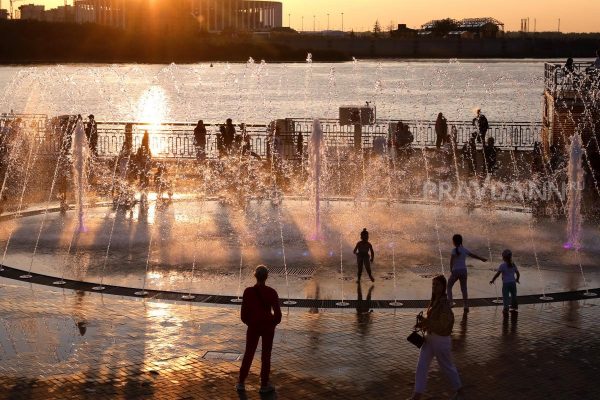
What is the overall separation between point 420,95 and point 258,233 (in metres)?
138

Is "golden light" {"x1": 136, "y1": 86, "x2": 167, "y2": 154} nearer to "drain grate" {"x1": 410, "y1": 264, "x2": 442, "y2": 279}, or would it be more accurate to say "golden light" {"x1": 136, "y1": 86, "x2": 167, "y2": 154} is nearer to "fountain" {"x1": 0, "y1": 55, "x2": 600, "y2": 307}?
"fountain" {"x1": 0, "y1": 55, "x2": 600, "y2": 307}

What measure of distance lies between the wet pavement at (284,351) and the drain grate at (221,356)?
3 cm

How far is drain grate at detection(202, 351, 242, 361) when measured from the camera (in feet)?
43.8

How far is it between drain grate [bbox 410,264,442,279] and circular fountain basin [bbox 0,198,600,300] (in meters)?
0.02

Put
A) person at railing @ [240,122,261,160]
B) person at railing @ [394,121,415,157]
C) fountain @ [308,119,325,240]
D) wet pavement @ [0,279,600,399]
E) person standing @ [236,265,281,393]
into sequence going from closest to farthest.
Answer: person standing @ [236,265,281,393] < wet pavement @ [0,279,600,399] < fountain @ [308,119,325,240] < person at railing @ [240,122,261,160] < person at railing @ [394,121,415,157]

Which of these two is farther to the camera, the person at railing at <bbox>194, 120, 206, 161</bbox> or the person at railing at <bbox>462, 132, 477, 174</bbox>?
the person at railing at <bbox>194, 120, 206, 161</bbox>

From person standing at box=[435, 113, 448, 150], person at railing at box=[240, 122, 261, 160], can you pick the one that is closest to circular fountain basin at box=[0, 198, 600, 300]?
person at railing at box=[240, 122, 261, 160]

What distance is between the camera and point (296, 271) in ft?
62.5

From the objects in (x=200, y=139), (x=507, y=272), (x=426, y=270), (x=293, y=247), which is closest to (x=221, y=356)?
(x=507, y=272)

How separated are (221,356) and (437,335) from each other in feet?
11.2

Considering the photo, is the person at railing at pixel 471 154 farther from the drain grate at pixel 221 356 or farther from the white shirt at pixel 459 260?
the drain grate at pixel 221 356

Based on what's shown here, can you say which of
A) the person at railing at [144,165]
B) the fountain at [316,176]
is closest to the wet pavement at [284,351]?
the fountain at [316,176]

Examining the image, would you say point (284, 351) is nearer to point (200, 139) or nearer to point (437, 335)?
point (437, 335)

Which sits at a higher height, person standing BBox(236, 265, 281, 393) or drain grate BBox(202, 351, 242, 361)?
person standing BBox(236, 265, 281, 393)
